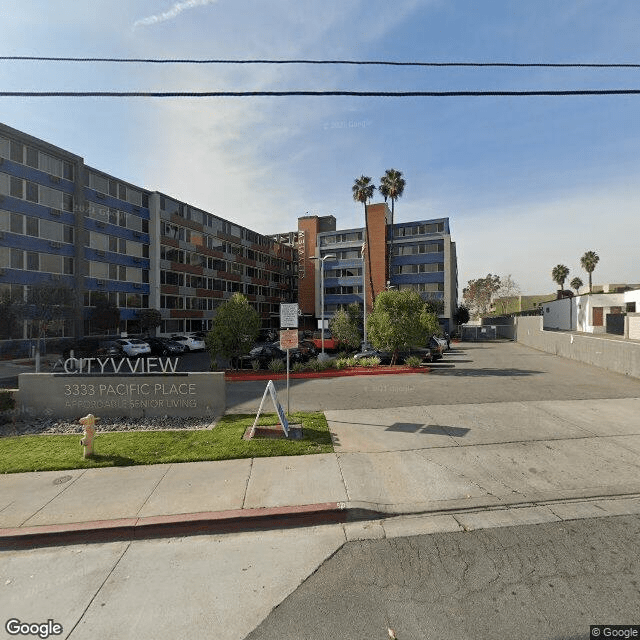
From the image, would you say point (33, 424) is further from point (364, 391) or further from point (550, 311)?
point (550, 311)

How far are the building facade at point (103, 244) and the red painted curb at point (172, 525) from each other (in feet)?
87.9

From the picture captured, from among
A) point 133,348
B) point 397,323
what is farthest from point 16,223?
point 397,323

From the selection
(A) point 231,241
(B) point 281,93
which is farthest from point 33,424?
(A) point 231,241

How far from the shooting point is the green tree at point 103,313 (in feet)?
107

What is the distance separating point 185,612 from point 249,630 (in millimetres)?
702

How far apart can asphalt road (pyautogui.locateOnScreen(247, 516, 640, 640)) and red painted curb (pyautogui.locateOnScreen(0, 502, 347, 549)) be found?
2.70 feet

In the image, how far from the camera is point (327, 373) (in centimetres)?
1828

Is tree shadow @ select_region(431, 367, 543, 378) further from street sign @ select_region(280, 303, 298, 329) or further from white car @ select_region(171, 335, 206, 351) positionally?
white car @ select_region(171, 335, 206, 351)

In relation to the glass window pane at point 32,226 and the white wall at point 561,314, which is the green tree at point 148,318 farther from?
the white wall at point 561,314

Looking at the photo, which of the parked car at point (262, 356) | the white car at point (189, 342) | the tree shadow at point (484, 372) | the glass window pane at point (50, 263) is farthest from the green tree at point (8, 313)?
the tree shadow at point (484, 372)

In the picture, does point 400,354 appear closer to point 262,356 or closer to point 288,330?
point 262,356

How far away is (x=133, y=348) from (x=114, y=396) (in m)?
17.4

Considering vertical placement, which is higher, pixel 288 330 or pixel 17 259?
pixel 17 259

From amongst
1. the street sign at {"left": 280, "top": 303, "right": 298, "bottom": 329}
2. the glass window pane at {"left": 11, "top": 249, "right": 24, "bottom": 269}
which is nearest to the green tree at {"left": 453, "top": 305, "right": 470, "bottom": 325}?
the glass window pane at {"left": 11, "top": 249, "right": 24, "bottom": 269}
